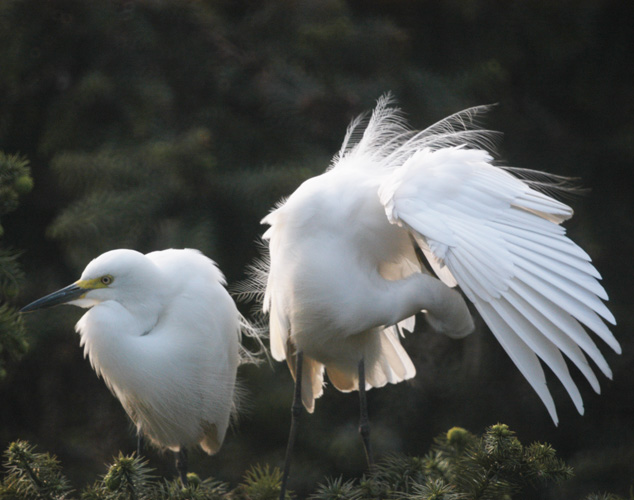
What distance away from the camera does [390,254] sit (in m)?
2.17

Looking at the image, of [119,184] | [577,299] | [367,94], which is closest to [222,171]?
[119,184]

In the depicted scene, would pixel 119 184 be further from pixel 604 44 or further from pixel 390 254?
pixel 604 44

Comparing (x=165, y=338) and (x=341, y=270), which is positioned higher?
(x=341, y=270)

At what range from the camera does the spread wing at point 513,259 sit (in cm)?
152

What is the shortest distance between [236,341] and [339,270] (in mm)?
613

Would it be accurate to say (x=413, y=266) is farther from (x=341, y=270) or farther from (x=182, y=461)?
(x=182, y=461)

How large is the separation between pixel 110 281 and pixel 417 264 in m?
0.88

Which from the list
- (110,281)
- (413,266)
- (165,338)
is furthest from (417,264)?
(110,281)

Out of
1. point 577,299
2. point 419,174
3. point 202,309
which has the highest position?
point 419,174

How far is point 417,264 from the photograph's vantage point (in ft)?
7.52

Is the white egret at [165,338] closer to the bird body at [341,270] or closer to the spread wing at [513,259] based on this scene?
the bird body at [341,270]

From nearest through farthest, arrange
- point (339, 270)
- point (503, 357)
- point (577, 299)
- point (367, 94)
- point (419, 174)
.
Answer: point (577, 299) → point (419, 174) → point (339, 270) → point (367, 94) → point (503, 357)

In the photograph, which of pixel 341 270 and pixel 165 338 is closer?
pixel 341 270

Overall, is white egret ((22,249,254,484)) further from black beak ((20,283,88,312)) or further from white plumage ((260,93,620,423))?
white plumage ((260,93,620,423))
